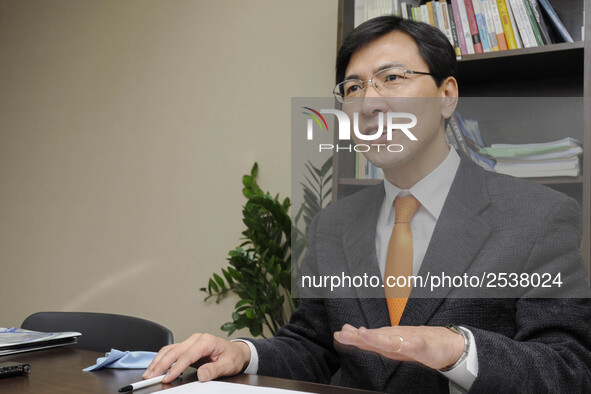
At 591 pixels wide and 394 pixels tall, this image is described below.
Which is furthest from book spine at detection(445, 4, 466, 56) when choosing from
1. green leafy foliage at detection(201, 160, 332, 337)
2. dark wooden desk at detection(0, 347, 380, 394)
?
dark wooden desk at detection(0, 347, 380, 394)

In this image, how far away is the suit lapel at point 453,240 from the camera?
1228 millimetres

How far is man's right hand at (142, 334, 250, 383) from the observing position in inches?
38.7

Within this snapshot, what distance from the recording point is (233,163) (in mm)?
2734

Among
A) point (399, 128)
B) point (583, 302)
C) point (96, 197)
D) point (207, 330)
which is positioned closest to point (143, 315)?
point (207, 330)

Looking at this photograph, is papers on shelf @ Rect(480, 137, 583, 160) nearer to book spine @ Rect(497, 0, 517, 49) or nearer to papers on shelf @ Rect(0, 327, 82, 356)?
book spine @ Rect(497, 0, 517, 49)

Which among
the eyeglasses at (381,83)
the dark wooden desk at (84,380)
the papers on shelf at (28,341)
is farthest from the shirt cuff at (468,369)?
the papers on shelf at (28,341)

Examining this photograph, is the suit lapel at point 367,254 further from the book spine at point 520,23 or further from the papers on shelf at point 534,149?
the book spine at point 520,23

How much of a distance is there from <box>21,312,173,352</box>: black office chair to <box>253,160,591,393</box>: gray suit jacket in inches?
14.7

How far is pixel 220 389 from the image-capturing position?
894mm

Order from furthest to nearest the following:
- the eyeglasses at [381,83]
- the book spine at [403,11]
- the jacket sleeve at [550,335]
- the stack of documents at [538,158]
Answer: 1. the book spine at [403,11]
2. the stack of documents at [538,158]
3. the eyeglasses at [381,83]
4. the jacket sleeve at [550,335]

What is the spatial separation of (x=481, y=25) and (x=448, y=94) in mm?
559

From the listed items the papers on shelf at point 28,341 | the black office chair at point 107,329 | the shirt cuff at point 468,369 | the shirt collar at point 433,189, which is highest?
the shirt collar at point 433,189

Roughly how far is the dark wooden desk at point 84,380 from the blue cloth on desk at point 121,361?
0.04ft

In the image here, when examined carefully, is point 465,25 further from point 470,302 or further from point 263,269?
point 263,269
